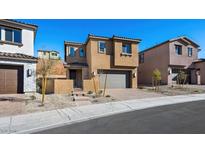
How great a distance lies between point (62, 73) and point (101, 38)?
6513 mm

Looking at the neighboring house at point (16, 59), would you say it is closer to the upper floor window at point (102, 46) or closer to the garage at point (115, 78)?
the upper floor window at point (102, 46)

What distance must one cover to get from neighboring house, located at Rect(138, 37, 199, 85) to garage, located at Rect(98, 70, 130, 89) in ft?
20.9

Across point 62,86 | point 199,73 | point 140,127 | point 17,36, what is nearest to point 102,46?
point 62,86

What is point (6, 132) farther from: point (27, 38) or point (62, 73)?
point (62, 73)

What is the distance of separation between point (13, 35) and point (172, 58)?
2030cm

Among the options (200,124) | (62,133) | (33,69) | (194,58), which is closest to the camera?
(62,133)

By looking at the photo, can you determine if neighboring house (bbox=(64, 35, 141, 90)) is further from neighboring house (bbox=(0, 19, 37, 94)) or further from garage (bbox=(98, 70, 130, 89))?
neighboring house (bbox=(0, 19, 37, 94))

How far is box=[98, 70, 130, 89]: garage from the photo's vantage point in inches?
810

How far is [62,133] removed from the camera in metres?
5.48

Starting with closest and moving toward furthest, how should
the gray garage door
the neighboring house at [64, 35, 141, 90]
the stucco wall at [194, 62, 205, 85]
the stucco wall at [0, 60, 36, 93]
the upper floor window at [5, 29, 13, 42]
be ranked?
the stucco wall at [0, 60, 36, 93] → the upper floor window at [5, 29, 13, 42] → the neighboring house at [64, 35, 141, 90] → the gray garage door → the stucco wall at [194, 62, 205, 85]

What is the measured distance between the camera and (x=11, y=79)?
13.9 meters

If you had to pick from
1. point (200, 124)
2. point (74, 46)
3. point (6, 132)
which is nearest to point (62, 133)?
point (6, 132)

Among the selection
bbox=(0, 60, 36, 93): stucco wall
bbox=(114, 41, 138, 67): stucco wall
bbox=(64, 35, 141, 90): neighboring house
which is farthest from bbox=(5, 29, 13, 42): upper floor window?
bbox=(114, 41, 138, 67): stucco wall

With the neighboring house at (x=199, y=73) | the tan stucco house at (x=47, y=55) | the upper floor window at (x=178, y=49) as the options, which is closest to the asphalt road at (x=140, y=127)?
the tan stucco house at (x=47, y=55)
